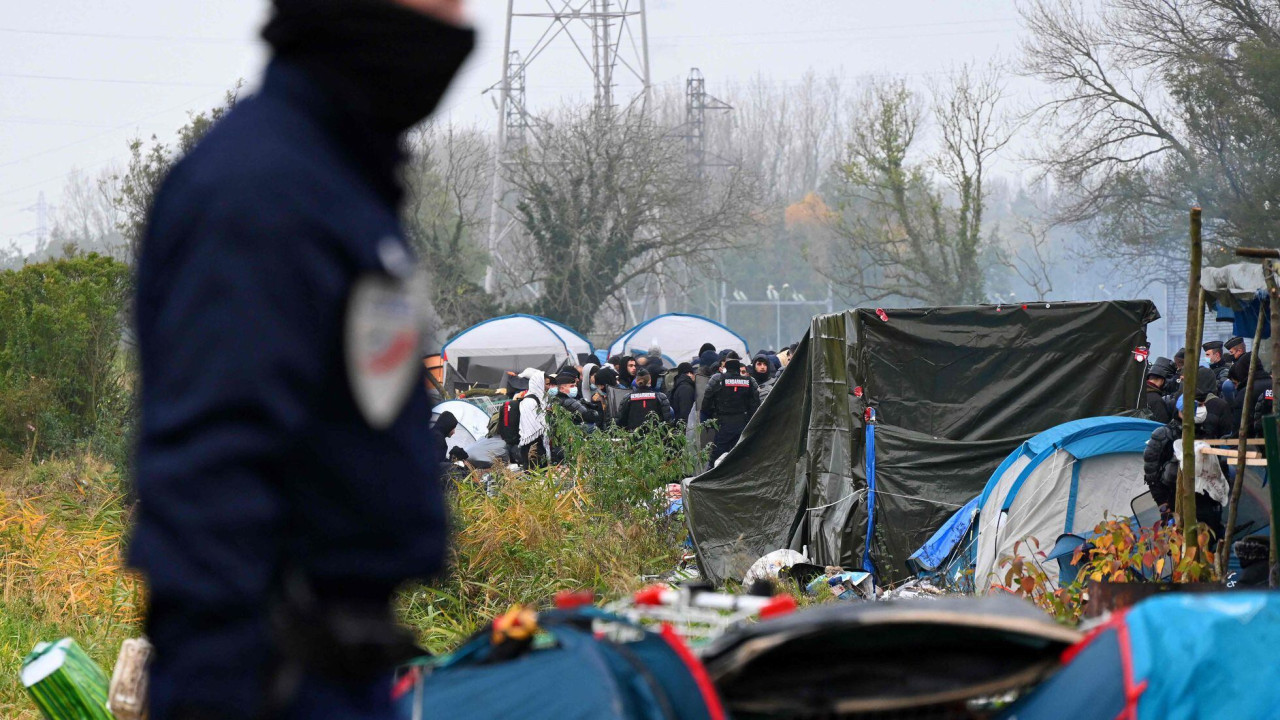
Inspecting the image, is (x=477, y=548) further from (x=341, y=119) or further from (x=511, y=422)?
(x=341, y=119)

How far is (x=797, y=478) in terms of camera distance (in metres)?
11.8

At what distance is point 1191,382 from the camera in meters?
5.03

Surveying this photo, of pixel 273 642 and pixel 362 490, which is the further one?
pixel 362 490

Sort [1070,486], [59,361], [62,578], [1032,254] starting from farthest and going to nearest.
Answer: [1032,254] < [59,361] < [1070,486] < [62,578]

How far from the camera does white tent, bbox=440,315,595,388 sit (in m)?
28.5

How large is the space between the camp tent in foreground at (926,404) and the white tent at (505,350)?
1695 cm

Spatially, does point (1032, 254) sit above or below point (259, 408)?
above

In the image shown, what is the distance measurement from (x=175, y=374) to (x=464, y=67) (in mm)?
565

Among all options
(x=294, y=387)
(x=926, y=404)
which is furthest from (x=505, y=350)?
(x=294, y=387)

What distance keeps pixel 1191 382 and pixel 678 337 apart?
2437cm

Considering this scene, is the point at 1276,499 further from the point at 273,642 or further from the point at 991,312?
the point at 991,312

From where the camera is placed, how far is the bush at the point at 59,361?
15656 mm

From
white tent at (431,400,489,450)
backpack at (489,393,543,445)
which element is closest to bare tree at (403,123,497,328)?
white tent at (431,400,489,450)

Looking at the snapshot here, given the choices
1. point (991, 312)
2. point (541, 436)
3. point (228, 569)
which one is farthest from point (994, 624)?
point (541, 436)
